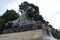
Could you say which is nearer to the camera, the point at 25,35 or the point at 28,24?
the point at 25,35

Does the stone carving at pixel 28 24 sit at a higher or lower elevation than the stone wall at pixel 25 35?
higher

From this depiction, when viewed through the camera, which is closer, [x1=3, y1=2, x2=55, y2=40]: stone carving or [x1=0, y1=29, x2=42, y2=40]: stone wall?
[x1=0, y1=29, x2=42, y2=40]: stone wall

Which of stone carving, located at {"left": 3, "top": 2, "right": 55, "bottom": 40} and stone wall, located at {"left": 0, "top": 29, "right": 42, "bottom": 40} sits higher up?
stone carving, located at {"left": 3, "top": 2, "right": 55, "bottom": 40}

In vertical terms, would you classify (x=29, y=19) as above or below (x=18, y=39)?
above

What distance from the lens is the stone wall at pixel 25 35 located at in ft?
37.8

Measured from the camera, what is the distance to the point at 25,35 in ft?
39.2

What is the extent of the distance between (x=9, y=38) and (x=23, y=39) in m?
0.87

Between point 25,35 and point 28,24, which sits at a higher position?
point 28,24

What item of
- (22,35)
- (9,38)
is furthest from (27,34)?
(9,38)

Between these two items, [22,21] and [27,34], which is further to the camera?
[22,21]

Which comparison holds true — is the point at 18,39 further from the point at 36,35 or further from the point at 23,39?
the point at 36,35

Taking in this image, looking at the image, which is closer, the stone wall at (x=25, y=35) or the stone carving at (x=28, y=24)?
the stone wall at (x=25, y=35)

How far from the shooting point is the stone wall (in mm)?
11531

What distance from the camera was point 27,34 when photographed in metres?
11.9
